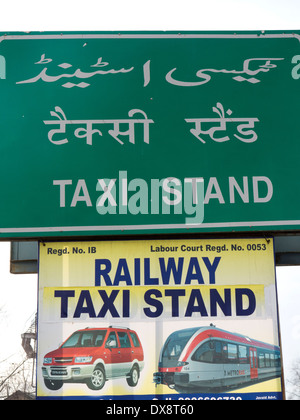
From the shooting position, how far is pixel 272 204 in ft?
26.1

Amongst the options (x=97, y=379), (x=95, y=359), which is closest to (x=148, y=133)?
(x=95, y=359)

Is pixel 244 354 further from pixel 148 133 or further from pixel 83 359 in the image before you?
pixel 148 133

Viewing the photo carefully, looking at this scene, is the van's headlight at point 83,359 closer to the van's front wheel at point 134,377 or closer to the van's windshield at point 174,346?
the van's front wheel at point 134,377

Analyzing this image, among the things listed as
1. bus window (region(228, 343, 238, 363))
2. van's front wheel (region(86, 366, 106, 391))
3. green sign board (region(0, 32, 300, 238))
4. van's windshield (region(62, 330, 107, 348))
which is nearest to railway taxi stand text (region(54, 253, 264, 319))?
van's windshield (region(62, 330, 107, 348))

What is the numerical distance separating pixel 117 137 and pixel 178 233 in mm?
1612

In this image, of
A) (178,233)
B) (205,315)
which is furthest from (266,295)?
(178,233)

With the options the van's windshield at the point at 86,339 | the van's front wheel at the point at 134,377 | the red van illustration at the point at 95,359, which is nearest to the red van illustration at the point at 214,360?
the van's front wheel at the point at 134,377

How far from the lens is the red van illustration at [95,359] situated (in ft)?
24.6

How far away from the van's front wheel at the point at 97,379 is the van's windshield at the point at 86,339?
1.01 ft

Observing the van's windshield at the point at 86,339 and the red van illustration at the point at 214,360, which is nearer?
the red van illustration at the point at 214,360
